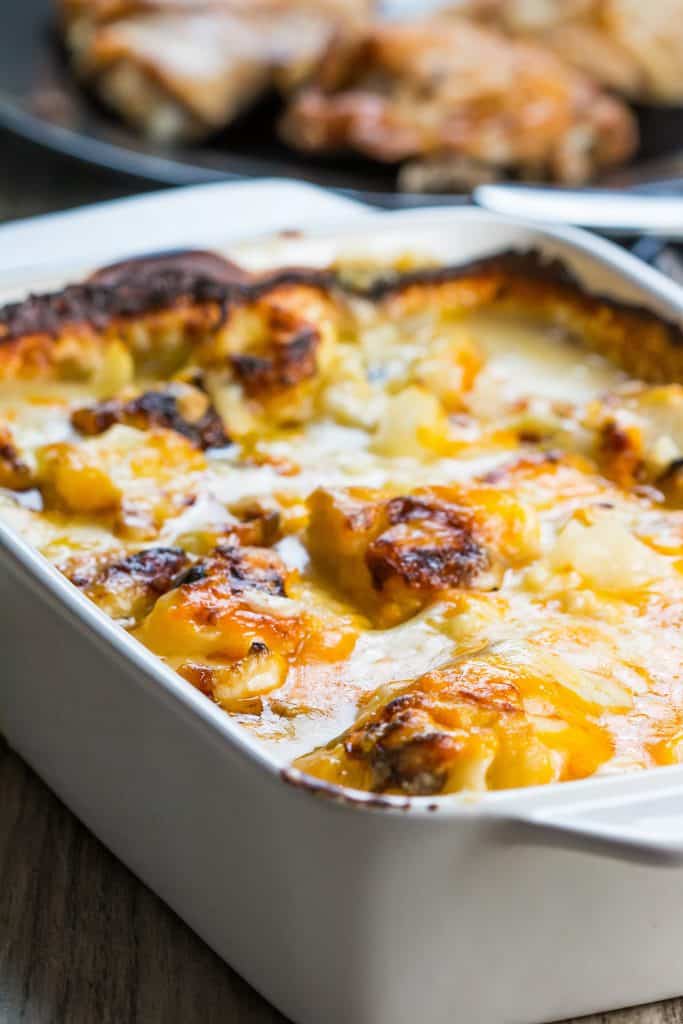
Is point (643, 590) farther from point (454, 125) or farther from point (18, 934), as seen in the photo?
point (454, 125)

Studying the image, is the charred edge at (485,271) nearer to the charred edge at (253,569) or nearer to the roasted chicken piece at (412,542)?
the roasted chicken piece at (412,542)

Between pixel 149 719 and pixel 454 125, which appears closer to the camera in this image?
pixel 149 719

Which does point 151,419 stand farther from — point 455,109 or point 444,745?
point 455,109

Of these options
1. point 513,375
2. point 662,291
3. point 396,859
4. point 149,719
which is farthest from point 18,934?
point 662,291

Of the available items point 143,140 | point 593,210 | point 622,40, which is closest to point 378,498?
point 593,210

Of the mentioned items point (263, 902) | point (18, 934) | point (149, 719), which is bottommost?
point (18, 934)

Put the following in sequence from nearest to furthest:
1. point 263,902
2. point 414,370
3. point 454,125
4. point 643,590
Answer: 1. point 263,902
2. point 643,590
3. point 414,370
4. point 454,125

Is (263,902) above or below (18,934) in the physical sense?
above
